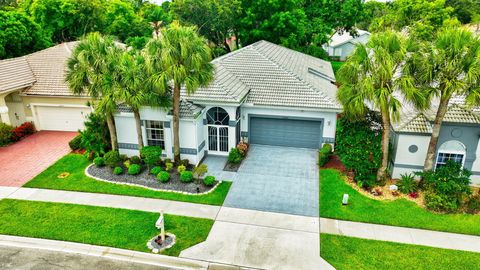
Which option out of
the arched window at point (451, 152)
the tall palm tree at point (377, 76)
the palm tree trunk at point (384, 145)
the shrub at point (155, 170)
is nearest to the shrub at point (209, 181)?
the shrub at point (155, 170)

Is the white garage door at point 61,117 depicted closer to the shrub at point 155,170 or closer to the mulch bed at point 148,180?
the mulch bed at point 148,180

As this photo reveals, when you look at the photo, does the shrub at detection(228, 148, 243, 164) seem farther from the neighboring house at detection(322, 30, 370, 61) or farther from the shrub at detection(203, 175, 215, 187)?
the neighboring house at detection(322, 30, 370, 61)

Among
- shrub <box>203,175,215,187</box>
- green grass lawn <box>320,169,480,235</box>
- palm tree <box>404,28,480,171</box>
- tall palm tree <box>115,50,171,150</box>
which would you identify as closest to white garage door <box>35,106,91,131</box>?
tall palm tree <box>115,50,171,150</box>

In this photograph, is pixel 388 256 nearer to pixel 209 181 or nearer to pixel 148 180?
pixel 209 181

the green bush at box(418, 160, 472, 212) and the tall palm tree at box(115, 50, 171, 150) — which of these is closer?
the green bush at box(418, 160, 472, 212)

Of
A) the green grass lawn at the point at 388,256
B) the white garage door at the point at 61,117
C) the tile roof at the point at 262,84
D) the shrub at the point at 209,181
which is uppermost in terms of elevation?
the tile roof at the point at 262,84

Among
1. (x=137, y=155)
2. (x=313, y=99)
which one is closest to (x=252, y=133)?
(x=313, y=99)
